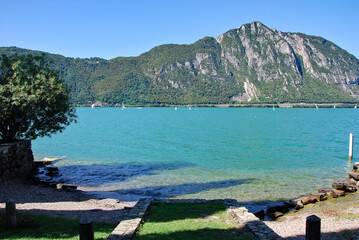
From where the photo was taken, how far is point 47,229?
27.4ft

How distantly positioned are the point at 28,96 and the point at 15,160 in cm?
428

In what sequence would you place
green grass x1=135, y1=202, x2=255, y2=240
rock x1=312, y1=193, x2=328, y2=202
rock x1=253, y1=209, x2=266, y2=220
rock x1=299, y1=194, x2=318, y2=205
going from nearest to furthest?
green grass x1=135, y1=202, x2=255, y2=240
rock x1=253, y1=209, x2=266, y2=220
rock x1=299, y1=194, x2=318, y2=205
rock x1=312, y1=193, x2=328, y2=202

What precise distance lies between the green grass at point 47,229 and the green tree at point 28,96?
11.1m

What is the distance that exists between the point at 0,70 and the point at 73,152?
1561cm

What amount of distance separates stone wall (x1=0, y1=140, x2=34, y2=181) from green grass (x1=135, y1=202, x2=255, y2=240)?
10943mm

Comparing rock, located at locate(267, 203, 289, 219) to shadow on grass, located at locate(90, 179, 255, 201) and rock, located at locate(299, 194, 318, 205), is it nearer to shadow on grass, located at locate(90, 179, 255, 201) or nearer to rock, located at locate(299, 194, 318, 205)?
rock, located at locate(299, 194, 318, 205)

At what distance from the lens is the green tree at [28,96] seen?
1841cm

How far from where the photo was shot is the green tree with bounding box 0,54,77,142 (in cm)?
1841

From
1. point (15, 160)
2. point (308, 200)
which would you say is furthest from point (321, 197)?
point (15, 160)

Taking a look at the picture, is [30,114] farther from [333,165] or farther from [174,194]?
[333,165]

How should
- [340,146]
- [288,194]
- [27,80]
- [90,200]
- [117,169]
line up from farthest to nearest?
[340,146]
[117,169]
[27,80]
[288,194]
[90,200]

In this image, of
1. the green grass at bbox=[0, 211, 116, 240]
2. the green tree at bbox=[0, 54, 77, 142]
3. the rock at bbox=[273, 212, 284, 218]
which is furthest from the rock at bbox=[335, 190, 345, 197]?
the green tree at bbox=[0, 54, 77, 142]

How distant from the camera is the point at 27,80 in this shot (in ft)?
63.1

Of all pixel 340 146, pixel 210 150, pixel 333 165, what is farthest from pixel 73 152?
pixel 340 146
